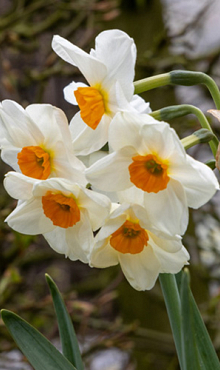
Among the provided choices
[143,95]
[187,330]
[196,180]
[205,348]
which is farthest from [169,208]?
[143,95]

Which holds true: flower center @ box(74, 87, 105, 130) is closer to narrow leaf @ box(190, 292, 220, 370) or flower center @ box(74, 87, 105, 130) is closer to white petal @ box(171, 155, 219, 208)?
white petal @ box(171, 155, 219, 208)

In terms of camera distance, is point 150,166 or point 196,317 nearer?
point 150,166

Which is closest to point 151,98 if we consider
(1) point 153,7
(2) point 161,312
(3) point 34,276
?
(1) point 153,7

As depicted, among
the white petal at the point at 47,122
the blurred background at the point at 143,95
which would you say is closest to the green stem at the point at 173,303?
the white petal at the point at 47,122

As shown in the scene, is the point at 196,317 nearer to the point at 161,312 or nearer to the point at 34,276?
A: the point at 161,312

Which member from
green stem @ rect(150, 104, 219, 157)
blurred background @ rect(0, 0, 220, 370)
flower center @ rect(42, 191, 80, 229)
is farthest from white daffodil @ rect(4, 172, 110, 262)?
blurred background @ rect(0, 0, 220, 370)

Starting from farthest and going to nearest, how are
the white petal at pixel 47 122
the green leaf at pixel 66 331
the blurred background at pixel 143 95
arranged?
the blurred background at pixel 143 95
the green leaf at pixel 66 331
the white petal at pixel 47 122

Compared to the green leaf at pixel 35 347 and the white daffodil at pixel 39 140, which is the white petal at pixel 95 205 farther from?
the green leaf at pixel 35 347
